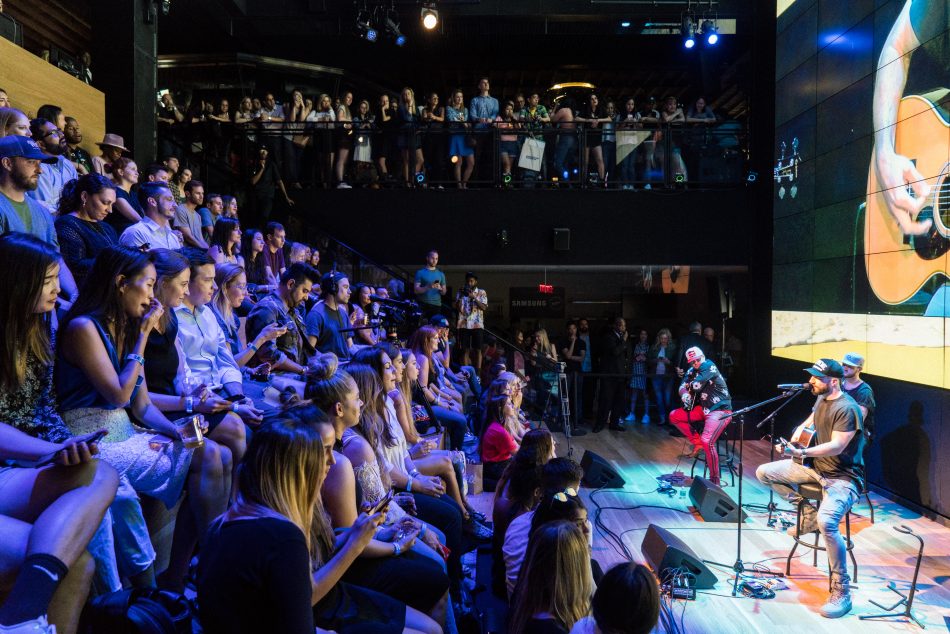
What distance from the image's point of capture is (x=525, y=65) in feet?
43.1

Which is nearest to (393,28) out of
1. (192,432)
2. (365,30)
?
(365,30)

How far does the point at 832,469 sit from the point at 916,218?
10.2 feet

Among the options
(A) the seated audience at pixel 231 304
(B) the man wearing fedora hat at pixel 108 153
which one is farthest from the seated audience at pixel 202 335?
(B) the man wearing fedora hat at pixel 108 153

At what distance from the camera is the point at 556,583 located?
8.40ft

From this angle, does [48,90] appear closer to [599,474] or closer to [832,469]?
[599,474]

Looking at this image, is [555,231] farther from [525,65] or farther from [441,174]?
[525,65]

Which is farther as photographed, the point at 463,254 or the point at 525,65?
the point at 525,65

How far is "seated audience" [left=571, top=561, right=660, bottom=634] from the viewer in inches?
85.2

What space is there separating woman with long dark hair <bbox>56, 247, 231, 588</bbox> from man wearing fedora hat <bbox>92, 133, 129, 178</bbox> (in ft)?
12.9

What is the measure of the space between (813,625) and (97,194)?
16.0 ft

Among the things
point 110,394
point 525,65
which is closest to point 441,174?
point 525,65

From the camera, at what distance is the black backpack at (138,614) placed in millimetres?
1683

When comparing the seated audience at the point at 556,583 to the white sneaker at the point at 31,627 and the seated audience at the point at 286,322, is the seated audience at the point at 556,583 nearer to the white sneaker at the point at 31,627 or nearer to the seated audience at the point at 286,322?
the white sneaker at the point at 31,627

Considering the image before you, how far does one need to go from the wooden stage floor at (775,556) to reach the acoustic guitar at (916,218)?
223 centimetres
